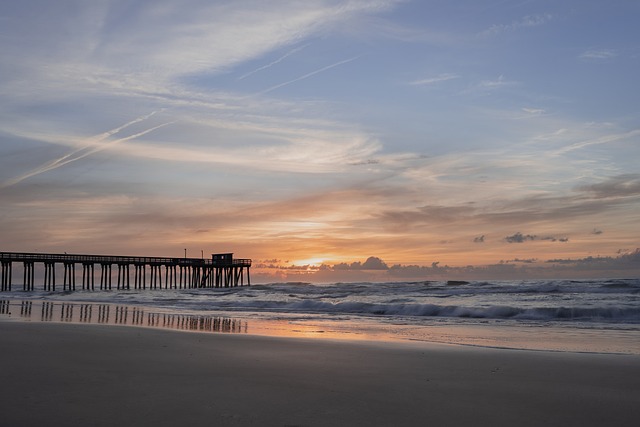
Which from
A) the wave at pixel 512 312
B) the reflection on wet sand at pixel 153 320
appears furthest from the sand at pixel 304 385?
the wave at pixel 512 312

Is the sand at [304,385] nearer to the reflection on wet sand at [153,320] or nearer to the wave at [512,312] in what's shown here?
the reflection on wet sand at [153,320]

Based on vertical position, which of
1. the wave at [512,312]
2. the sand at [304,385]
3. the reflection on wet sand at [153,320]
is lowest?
the wave at [512,312]

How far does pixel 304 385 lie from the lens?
6559 millimetres

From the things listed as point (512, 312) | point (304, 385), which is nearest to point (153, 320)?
point (304, 385)

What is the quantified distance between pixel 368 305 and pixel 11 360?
61.9 feet

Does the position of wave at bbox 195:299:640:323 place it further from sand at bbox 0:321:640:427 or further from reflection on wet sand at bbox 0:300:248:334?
sand at bbox 0:321:640:427

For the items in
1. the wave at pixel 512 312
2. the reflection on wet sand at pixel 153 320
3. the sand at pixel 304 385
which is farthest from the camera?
the wave at pixel 512 312

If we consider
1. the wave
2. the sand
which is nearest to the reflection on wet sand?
the sand

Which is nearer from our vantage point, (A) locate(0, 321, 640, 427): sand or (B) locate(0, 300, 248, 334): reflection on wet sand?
(A) locate(0, 321, 640, 427): sand

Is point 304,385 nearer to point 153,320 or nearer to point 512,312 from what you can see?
point 153,320

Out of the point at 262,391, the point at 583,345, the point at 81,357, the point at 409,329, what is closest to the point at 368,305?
the point at 409,329

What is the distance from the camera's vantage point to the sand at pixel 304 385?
5.04m

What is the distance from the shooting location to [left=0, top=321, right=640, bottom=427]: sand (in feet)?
16.5

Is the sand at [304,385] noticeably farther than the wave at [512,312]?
No
